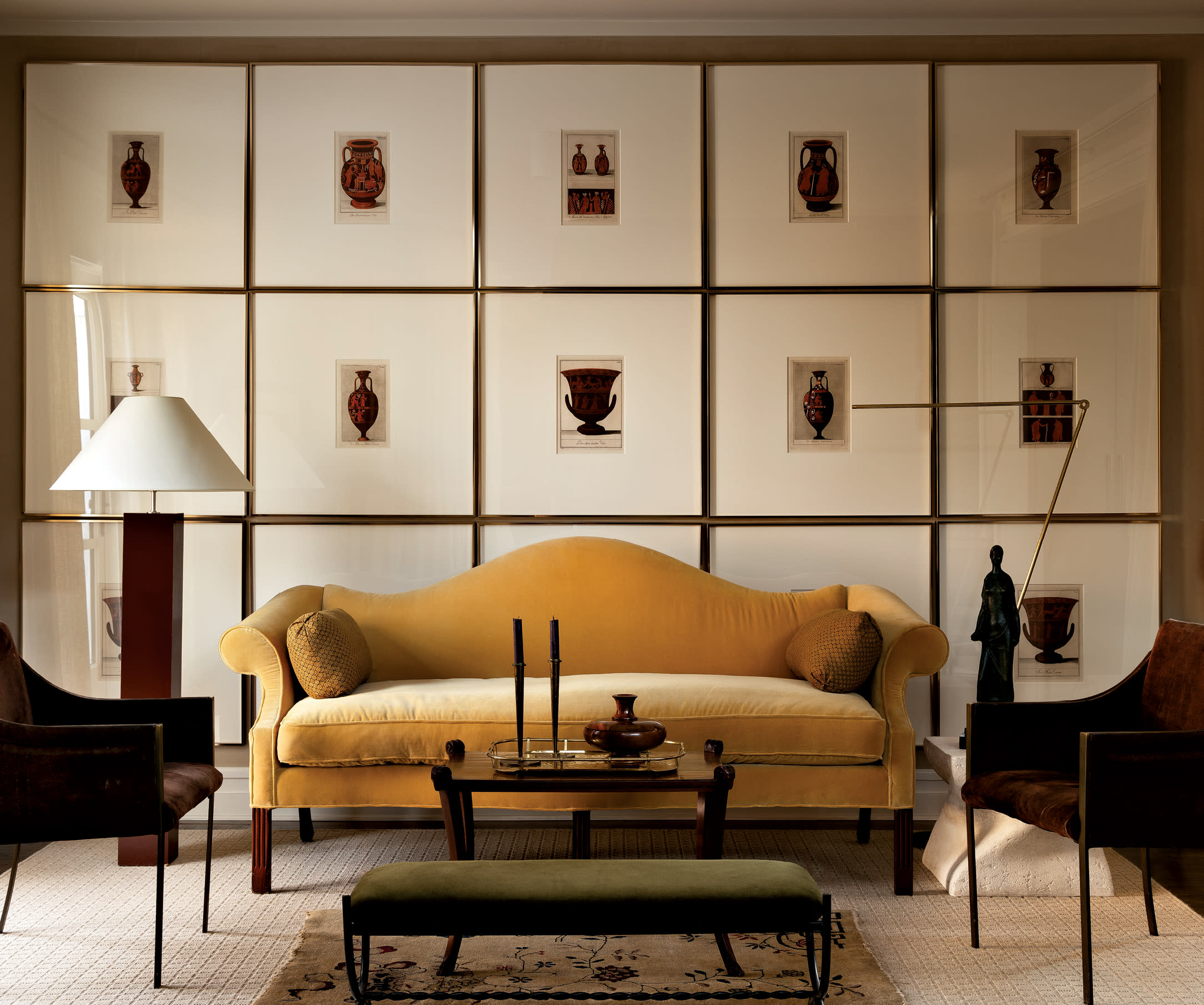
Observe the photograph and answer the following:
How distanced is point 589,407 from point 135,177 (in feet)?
6.34

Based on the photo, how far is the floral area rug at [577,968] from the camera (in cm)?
235

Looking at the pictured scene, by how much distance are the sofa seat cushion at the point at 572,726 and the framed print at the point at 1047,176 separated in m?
2.11

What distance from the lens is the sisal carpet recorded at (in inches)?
95.4

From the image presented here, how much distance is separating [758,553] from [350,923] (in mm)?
2408

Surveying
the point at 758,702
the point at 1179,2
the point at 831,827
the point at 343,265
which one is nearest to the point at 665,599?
the point at 758,702

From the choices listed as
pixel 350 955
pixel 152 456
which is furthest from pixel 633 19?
pixel 350 955

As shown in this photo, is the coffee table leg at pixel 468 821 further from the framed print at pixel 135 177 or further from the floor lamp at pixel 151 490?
the framed print at pixel 135 177

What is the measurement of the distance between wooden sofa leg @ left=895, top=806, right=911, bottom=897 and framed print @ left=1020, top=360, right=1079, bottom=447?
161 centimetres

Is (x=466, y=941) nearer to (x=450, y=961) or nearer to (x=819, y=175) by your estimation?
(x=450, y=961)

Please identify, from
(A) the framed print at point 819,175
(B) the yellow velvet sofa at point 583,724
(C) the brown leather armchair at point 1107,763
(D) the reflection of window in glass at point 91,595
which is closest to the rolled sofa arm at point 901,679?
(B) the yellow velvet sofa at point 583,724

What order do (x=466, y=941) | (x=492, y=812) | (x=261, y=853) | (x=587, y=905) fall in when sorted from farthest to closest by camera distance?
(x=492, y=812)
(x=261, y=853)
(x=466, y=941)
(x=587, y=905)

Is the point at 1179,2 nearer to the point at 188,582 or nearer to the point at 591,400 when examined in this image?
the point at 591,400

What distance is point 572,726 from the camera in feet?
10.1

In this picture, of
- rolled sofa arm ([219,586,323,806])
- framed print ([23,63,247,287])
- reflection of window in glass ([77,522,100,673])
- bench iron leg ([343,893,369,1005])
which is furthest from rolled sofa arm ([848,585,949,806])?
reflection of window in glass ([77,522,100,673])
